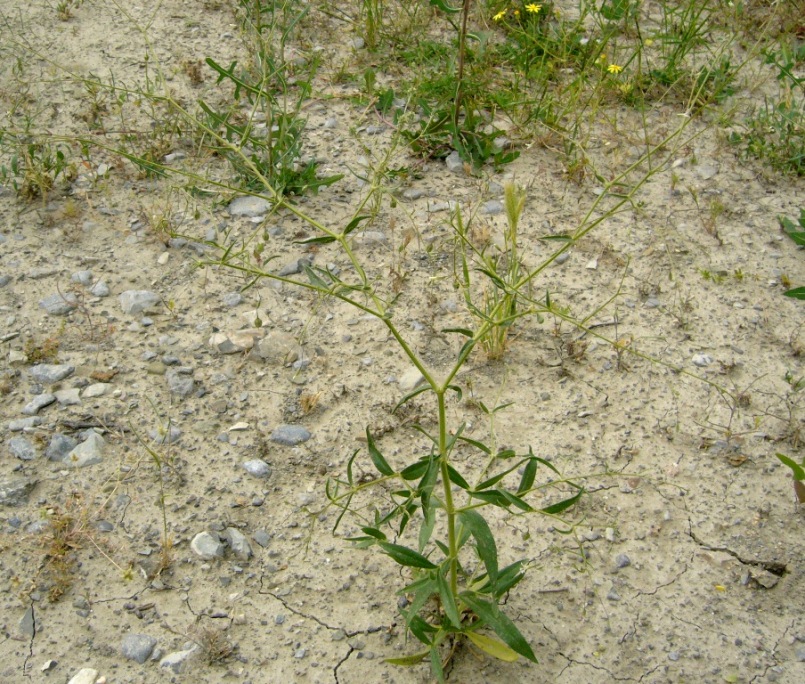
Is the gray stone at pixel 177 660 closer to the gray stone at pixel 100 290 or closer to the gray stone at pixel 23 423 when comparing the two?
the gray stone at pixel 23 423

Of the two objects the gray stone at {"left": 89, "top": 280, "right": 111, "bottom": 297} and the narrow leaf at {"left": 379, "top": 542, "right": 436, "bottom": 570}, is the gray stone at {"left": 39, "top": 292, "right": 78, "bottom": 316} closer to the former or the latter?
the gray stone at {"left": 89, "top": 280, "right": 111, "bottom": 297}

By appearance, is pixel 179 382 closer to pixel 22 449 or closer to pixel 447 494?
pixel 22 449

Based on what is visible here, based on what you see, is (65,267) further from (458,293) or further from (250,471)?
(458,293)

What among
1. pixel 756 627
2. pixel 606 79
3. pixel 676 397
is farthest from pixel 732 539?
pixel 606 79

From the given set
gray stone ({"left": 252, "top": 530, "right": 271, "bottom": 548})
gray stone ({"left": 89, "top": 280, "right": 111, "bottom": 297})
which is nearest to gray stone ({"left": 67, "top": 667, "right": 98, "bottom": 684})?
gray stone ({"left": 252, "top": 530, "right": 271, "bottom": 548})

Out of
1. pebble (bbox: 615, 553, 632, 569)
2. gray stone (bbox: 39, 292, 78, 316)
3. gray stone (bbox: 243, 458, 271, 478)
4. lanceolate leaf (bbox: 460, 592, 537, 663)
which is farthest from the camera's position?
gray stone (bbox: 39, 292, 78, 316)

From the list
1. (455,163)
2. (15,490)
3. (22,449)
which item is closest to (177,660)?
(15,490)
